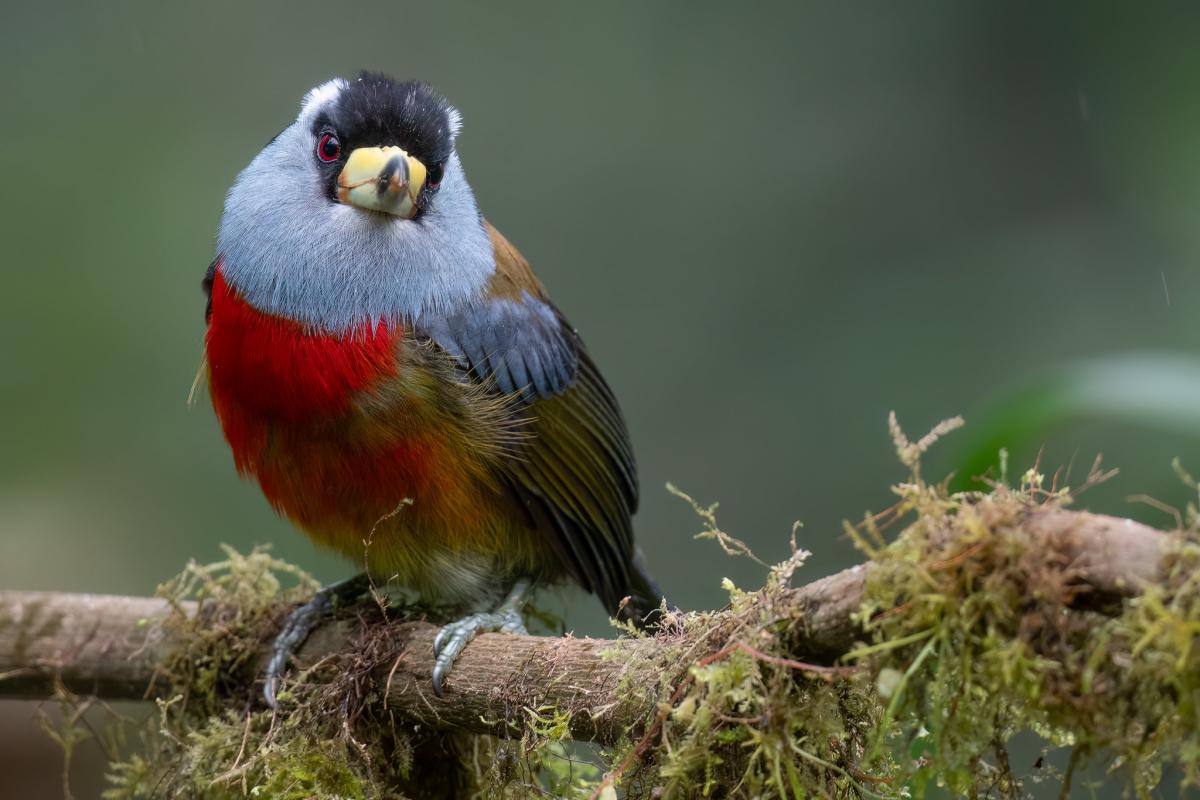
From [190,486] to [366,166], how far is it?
2729mm

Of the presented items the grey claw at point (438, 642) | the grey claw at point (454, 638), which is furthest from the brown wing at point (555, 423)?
the grey claw at point (438, 642)

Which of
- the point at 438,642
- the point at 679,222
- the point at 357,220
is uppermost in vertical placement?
the point at 679,222

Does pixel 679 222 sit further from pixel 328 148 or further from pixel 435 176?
pixel 328 148

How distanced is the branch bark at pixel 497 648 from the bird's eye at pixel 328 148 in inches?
43.0

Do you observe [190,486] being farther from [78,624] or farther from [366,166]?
[366,166]

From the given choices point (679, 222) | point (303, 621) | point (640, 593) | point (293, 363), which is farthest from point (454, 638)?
point (679, 222)

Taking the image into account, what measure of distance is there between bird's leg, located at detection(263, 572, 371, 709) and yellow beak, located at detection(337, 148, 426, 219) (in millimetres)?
866

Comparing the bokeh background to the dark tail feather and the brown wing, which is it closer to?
the dark tail feather

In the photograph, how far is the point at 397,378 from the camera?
8.53 feet

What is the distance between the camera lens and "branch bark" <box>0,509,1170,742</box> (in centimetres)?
136

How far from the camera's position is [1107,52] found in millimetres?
5312

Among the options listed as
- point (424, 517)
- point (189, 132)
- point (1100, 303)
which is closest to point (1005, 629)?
point (424, 517)

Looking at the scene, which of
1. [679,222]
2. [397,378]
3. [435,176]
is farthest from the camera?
[679,222]

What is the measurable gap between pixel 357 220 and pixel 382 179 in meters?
0.14
